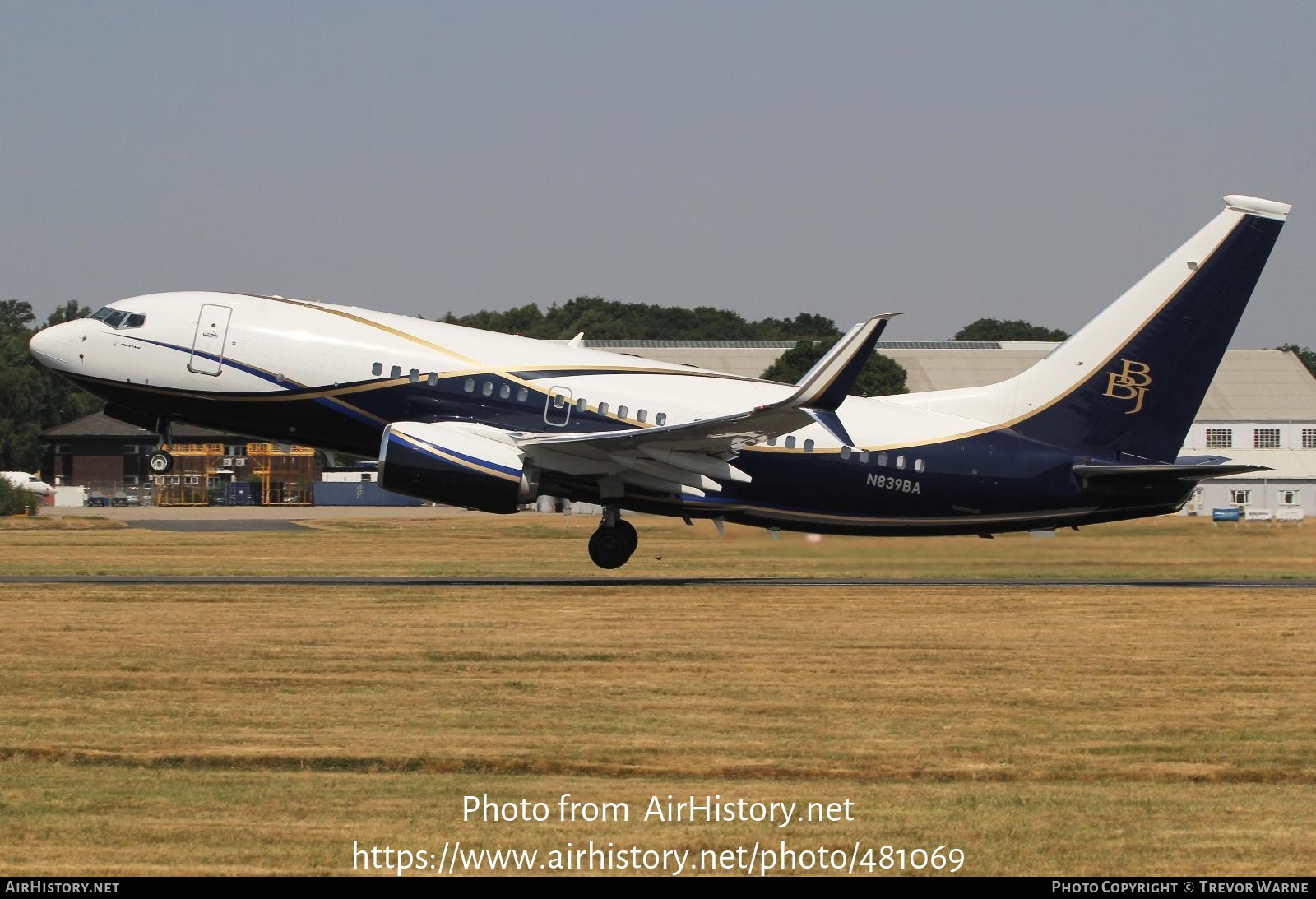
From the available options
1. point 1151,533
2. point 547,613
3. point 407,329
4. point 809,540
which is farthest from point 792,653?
point 1151,533

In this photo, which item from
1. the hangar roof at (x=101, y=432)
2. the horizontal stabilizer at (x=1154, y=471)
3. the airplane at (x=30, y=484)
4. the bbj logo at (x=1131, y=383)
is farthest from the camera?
the hangar roof at (x=101, y=432)

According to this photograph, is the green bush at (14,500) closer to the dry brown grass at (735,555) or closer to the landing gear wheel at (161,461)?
the dry brown grass at (735,555)

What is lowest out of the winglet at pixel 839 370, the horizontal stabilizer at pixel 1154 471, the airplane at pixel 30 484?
the airplane at pixel 30 484

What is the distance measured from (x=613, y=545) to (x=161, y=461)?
10412mm

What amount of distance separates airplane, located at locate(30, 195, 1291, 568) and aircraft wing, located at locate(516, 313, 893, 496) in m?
0.06

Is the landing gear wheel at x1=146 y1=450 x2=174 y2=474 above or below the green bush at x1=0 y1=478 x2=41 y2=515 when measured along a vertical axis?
above

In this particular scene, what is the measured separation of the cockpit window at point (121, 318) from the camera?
30.0 meters

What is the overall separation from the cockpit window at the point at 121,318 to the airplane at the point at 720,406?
1.5 inches

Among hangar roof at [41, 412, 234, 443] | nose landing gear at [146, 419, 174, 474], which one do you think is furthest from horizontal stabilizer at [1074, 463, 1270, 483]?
hangar roof at [41, 412, 234, 443]

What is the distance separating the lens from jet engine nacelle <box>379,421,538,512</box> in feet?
89.1

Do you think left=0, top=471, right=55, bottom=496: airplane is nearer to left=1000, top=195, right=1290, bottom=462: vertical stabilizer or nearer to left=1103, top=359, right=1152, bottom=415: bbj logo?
left=1000, top=195, right=1290, bottom=462: vertical stabilizer

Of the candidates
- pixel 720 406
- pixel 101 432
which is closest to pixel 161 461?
pixel 720 406

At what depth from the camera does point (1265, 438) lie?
10025 centimetres

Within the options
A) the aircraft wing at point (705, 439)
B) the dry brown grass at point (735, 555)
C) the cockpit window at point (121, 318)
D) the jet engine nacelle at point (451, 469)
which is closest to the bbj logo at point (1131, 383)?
the dry brown grass at point (735, 555)
